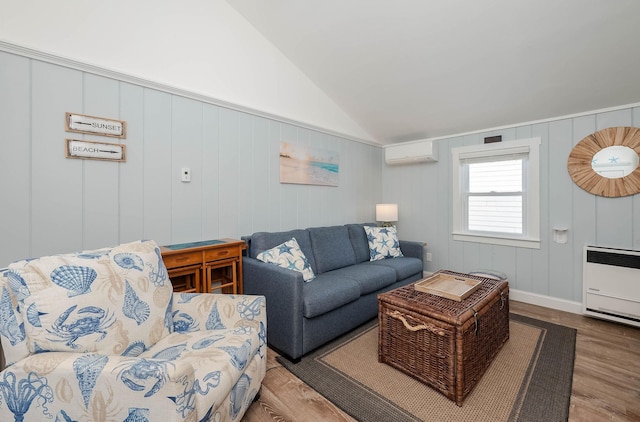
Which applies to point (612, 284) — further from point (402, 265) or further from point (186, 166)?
point (186, 166)

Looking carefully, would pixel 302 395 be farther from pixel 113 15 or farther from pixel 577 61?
pixel 577 61

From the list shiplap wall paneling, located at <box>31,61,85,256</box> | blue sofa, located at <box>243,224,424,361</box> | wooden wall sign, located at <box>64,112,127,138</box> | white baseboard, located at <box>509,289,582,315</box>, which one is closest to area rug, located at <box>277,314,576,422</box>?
blue sofa, located at <box>243,224,424,361</box>

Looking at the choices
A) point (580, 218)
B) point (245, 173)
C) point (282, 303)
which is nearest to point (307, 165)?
point (245, 173)

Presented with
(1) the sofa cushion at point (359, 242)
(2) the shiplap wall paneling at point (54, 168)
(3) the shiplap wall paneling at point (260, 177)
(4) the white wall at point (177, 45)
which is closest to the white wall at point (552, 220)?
(1) the sofa cushion at point (359, 242)

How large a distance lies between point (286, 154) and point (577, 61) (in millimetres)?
2701

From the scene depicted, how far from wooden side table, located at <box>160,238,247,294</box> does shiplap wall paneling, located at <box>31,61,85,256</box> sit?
60cm

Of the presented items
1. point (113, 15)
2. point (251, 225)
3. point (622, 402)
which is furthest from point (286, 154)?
point (622, 402)

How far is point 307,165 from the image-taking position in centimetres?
342

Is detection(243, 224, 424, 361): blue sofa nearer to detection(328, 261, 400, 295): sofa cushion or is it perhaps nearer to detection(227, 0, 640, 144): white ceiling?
detection(328, 261, 400, 295): sofa cushion

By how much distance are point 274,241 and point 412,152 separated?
2.41 meters

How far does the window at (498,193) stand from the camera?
322 centimetres

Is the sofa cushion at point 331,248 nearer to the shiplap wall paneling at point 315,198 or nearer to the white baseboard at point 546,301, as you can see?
the shiplap wall paneling at point 315,198

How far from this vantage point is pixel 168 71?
2.34m

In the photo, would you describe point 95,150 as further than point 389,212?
No
